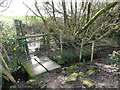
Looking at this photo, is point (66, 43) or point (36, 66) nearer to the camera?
point (36, 66)

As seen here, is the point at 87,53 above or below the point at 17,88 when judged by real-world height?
above

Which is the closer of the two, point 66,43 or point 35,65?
point 35,65

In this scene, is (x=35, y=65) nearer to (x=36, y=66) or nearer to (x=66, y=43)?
(x=36, y=66)

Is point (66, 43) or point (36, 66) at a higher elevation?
point (66, 43)

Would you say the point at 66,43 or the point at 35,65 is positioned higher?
the point at 66,43

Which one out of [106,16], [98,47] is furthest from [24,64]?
[106,16]

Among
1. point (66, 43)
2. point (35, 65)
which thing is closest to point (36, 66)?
point (35, 65)

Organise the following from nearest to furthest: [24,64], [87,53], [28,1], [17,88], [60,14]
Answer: [17,88] → [24,64] → [87,53] → [28,1] → [60,14]

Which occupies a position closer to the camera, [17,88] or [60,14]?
[17,88]

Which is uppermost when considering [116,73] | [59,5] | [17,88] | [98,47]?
[59,5]

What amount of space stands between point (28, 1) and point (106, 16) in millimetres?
3571

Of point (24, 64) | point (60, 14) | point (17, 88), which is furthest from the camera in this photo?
point (60, 14)

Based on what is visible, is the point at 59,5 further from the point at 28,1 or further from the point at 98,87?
the point at 98,87

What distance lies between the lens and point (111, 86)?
6.10 ft
